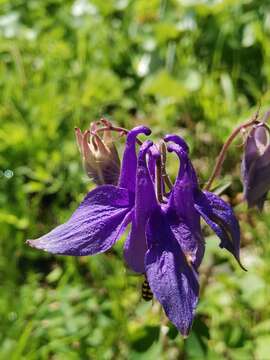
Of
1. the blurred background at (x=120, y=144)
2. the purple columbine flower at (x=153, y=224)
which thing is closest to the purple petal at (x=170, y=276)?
the purple columbine flower at (x=153, y=224)

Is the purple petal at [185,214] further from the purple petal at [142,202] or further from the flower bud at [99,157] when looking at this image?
the flower bud at [99,157]

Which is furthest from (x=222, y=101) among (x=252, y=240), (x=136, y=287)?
(x=136, y=287)

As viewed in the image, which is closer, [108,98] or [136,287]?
[136,287]

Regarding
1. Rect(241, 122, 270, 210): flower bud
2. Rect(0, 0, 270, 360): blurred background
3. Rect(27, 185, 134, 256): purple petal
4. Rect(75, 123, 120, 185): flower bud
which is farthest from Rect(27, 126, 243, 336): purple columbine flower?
Rect(0, 0, 270, 360): blurred background

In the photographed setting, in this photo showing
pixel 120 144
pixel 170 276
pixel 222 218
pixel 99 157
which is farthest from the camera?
pixel 120 144

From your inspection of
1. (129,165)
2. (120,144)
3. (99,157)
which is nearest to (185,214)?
(129,165)

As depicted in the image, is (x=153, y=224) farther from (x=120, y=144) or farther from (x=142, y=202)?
(x=120, y=144)

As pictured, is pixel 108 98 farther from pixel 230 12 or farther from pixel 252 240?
pixel 252 240
